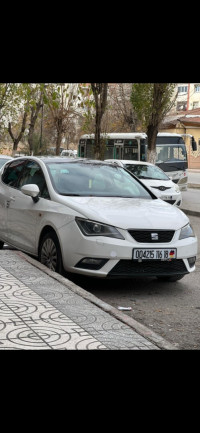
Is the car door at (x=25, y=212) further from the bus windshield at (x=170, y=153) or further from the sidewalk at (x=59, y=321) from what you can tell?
the bus windshield at (x=170, y=153)

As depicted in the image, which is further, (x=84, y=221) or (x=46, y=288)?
(x=84, y=221)

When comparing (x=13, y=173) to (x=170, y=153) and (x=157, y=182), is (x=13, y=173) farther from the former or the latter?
(x=170, y=153)

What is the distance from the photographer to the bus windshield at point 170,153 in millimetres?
26375

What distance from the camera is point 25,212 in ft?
26.0

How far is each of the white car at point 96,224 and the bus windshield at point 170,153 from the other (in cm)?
1825

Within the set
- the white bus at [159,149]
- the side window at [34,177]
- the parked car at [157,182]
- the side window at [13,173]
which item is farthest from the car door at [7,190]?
the white bus at [159,149]

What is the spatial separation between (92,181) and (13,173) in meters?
1.68

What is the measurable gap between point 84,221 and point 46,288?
3.23 ft

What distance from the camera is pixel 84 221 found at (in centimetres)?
669
